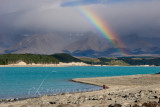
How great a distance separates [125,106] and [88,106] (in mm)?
3058

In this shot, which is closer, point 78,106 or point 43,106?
point 78,106

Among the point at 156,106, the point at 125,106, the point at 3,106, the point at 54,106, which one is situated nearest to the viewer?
the point at 156,106

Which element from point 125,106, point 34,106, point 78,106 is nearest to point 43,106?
point 34,106

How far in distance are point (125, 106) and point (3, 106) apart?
1324 cm

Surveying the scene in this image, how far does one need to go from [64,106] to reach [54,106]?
10.1 feet

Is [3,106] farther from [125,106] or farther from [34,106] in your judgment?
[125,106]

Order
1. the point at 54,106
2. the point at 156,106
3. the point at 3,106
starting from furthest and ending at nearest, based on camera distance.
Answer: the point at 3,106 → the point at 54,106 → the point at 156,106

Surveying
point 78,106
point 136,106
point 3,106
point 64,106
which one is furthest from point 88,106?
point 3,106

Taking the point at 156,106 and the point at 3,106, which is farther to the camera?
the point at 3,106

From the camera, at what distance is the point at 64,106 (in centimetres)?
2028

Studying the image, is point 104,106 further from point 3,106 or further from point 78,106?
point 3,106

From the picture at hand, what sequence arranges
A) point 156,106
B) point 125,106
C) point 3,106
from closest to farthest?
1. point 156,106
2. point 125,106
3. point 3,106

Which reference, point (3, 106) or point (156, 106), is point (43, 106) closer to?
point (3, 106)

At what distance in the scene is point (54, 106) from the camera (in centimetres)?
2311
